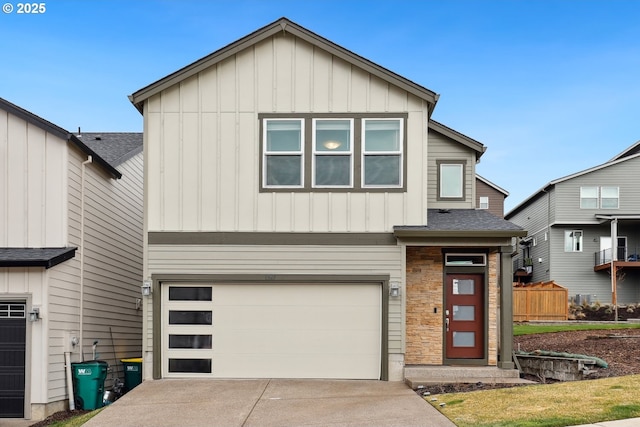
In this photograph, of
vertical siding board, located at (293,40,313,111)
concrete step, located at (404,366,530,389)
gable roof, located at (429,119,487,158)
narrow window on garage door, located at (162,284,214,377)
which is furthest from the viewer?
gable roof, located at (429,119,487,158)

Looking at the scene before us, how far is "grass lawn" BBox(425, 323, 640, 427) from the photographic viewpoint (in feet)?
28.1

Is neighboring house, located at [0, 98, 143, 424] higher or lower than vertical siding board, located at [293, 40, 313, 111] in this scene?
lower

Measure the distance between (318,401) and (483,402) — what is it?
271cm

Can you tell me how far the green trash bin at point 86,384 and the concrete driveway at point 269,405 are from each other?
1043mm

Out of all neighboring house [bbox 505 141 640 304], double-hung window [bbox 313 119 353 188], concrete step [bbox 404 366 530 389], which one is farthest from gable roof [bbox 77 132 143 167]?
neighboring house [bbox 505 141 640 304]

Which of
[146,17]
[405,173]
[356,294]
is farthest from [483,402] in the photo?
[146,17]

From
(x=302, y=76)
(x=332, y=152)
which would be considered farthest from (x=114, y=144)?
(x=332, y=152)

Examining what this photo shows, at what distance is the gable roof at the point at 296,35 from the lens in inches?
507

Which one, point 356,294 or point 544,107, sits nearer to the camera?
point 356,294

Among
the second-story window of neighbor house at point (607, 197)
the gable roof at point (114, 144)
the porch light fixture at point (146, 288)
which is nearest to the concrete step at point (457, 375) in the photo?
the porch light fixture at point (146, 288)

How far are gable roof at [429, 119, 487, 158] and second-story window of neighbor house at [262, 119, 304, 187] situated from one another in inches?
125

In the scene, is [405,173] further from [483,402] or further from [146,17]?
[146,17]

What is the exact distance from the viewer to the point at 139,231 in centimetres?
1814

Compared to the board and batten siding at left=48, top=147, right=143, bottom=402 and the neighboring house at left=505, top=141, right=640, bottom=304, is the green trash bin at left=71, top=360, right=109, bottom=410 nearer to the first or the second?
the board and batten siding at left=48, top=147, right=143, bottom=402
